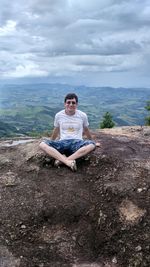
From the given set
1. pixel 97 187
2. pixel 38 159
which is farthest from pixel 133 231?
pixel 38 159

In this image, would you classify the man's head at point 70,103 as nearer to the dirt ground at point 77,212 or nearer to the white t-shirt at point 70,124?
the white t-shirt at point 70,124

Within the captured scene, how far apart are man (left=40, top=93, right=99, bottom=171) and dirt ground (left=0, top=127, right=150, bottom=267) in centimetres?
44

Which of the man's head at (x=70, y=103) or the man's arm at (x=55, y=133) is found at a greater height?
the man's head at (x=70, y=103)

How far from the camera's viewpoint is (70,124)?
13.3m

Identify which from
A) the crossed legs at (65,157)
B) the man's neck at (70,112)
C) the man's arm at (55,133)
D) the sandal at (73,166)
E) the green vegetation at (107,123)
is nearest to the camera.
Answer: the sandal at (73,166)

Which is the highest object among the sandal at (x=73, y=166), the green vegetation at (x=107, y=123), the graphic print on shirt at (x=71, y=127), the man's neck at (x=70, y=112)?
the man's neck at (x=70, y=112)

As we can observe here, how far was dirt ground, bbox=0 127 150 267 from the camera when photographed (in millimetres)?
9328

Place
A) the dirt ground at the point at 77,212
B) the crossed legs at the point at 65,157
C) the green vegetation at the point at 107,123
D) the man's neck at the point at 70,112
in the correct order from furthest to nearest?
the green vegetation at the point at 107,123 < the man's neck at the point at 70,112 < the crossed legs at the point at 65,157 < the dirt ground at the point at 77,212

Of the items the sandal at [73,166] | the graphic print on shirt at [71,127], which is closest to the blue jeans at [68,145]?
the graphic print on shirt at [71,127]

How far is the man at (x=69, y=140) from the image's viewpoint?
12656mm

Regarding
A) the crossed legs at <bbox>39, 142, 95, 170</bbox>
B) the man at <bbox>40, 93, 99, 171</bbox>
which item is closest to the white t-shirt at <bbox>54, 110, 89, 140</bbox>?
the man at <bbox>40, 93, 99, 171</bbox>

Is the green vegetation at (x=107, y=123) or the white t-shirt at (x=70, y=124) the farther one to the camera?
the green vegetation at (x=107, y=123)

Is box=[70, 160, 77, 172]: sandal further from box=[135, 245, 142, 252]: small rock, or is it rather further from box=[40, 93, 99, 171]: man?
box=[135, 245, 142, 252]: small rock

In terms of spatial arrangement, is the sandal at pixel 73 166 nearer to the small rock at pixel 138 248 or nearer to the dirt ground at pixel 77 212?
the dirt ground at pixel 77 212
